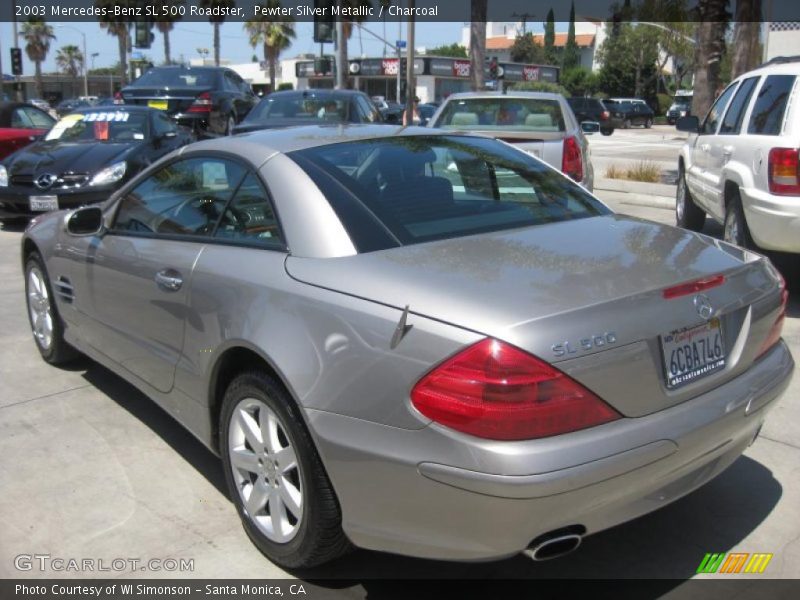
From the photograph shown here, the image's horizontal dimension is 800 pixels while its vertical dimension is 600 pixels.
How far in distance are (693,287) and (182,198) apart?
7.82ft

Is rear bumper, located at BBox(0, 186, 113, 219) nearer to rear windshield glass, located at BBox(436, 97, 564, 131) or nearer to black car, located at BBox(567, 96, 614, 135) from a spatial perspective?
rear windshield glass, located at BBox(436, 97, 564, 131)

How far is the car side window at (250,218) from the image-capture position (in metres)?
3.23

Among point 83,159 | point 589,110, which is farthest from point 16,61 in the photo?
point 83,159

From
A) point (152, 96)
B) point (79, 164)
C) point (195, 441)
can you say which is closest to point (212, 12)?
point (152, 96)

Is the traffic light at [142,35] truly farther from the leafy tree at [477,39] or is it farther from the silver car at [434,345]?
the silver car at [434,345]

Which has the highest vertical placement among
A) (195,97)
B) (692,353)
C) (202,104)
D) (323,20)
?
(323,20)

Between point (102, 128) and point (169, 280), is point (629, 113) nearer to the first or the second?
point (102, 128)

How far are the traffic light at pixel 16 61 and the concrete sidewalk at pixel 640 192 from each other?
2553 centimetres

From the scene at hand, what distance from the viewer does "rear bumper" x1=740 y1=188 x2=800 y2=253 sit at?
234 inches

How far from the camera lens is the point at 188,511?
3.58 meters

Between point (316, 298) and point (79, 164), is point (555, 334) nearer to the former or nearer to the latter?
point (316, 298)

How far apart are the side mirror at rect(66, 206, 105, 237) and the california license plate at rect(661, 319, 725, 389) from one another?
3052 millimetres

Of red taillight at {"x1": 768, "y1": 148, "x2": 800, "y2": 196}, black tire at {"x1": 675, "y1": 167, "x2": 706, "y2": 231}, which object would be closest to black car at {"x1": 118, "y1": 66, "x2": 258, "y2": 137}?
black tire at {"x1": 675, "y1": 167, "x2": 706, "y2": 231}

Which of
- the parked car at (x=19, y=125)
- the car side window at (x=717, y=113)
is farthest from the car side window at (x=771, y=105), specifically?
the parked car at (x=19, y=125)
